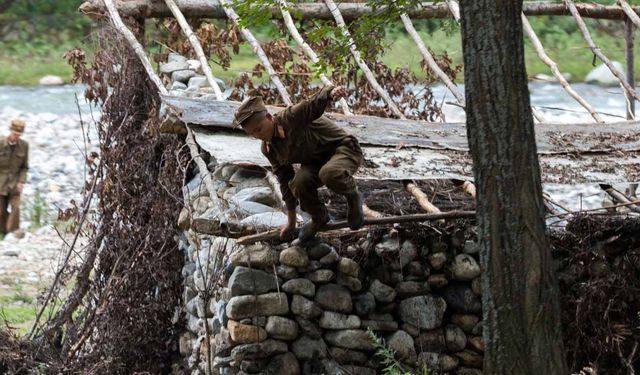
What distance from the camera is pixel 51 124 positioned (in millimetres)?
19516

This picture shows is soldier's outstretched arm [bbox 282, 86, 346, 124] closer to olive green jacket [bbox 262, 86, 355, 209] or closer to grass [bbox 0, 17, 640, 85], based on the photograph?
olive green jacket [bbox 262, 86, 355, 209]

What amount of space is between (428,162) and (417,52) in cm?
1392

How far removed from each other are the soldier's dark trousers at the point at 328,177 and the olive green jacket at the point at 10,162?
8827mm

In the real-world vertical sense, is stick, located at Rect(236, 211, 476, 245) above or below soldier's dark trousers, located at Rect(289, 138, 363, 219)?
below

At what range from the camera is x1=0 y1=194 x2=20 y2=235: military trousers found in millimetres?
14922

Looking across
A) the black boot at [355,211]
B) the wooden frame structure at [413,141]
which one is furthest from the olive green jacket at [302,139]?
the wooden frame structure at [413,141]

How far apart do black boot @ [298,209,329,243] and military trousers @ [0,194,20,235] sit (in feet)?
28.5

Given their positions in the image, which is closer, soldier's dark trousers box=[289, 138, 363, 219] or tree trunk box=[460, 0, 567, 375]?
tree trunk box=[460, 0, 567, 375]

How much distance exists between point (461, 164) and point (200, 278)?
190cm

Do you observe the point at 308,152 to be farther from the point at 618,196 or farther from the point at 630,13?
the point at 630,13

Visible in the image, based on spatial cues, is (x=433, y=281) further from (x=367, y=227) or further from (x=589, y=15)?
(x=589, y=15)

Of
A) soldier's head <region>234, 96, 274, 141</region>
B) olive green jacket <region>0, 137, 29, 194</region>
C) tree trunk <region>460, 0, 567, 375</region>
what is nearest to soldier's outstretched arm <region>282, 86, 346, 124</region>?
soldier's head <region>234, 96, 274, 141</region>

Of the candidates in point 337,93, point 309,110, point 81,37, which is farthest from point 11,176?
point 337,93

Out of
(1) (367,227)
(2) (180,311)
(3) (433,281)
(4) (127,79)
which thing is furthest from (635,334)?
(4) (127,79)
